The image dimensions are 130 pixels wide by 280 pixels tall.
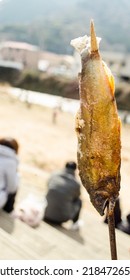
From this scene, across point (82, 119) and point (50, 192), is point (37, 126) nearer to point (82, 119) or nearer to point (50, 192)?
point (50, 192)

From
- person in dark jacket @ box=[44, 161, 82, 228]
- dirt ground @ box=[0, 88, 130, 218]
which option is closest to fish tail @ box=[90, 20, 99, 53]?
person in dark jacket @ box=[44, 161, 82, 228]

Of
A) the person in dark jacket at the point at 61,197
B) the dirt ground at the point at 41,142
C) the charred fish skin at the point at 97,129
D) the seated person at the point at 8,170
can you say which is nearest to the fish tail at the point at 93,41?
the charred fish skin at the point at 97,129

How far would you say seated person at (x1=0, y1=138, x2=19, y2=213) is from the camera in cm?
389

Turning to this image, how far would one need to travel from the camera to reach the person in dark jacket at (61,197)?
4.53 meters

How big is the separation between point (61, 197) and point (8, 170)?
34.6 inches

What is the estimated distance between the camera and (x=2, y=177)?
3.97m

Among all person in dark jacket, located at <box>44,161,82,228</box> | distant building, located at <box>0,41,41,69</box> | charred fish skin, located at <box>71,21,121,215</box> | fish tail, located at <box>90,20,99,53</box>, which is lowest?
person in dark jacket, located at <box>44,161,82,228</box>

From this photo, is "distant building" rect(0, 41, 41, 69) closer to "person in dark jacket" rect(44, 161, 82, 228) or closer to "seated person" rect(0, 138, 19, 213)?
"person in dark jacket" rect(44, 161, 82, 228)

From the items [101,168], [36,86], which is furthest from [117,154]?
[36,86]

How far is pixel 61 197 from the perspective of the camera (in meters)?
4.52

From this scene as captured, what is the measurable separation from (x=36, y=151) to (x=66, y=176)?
10132 millimetres

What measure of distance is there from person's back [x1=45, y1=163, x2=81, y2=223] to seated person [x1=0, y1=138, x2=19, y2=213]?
586 millimetres

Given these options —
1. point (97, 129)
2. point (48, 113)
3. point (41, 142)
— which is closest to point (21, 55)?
point (48, 113)

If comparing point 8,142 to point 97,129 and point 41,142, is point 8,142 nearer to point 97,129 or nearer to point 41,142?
point 97,129
